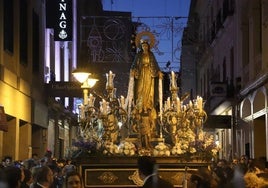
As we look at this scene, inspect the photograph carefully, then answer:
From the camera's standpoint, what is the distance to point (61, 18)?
37156mm

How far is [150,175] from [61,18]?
29.0m

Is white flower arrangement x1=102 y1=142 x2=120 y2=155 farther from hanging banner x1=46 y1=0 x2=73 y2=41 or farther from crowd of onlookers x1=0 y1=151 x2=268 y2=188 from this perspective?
hanging banner x1=46 y1=0 x2=73 y2=41

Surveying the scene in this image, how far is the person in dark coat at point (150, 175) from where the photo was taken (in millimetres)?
8586

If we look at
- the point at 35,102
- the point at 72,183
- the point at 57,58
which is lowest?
the point at 72,183

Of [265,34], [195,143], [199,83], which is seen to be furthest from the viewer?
[199,83]

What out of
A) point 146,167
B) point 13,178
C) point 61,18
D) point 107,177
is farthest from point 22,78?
point 13,178

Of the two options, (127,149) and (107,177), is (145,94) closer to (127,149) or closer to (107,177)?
(127,149)

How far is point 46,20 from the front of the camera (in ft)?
126

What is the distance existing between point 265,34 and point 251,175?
→ 17.4 metres

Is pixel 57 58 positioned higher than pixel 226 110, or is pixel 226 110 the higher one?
pixel 57 58

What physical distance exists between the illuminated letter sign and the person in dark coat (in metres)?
28.5

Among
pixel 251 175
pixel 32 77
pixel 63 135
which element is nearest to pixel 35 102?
pixel 32 77

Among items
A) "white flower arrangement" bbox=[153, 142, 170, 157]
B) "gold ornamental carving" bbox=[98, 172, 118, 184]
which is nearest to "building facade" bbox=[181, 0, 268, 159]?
"white flower arrangement" bbox=[153, 142, 170, 157]

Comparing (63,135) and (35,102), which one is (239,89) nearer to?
(35,102)
